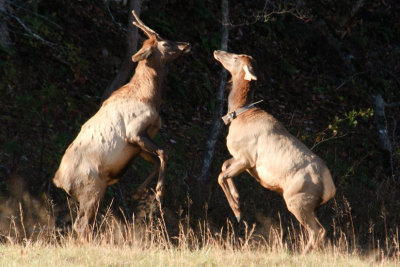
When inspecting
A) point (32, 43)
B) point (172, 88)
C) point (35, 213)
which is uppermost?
point (32, 43)

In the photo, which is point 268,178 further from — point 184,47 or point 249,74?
point 184,47

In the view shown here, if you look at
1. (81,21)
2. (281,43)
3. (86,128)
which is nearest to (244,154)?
(86,128)

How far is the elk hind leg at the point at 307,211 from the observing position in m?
8.47

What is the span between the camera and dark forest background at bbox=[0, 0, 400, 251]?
475 inches

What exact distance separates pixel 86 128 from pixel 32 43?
4.94 metres

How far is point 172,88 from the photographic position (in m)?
15.2

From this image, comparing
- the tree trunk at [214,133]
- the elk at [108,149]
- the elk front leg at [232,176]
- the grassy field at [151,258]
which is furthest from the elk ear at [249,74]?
the tree trunk at [214,133]

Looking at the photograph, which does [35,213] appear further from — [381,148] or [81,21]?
[381,148]

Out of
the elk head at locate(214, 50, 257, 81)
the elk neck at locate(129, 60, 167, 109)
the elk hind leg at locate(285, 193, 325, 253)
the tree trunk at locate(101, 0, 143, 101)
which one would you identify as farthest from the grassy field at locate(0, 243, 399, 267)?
the tree trunk at locate(101, 0, 143, 101)

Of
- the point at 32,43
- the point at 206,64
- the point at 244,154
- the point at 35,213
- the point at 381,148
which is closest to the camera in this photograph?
the point at 244,154

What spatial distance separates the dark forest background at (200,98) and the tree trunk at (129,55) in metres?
0.45

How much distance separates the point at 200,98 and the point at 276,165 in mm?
6860

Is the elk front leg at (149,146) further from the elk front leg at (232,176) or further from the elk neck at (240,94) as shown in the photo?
the elk neck at (240,94)

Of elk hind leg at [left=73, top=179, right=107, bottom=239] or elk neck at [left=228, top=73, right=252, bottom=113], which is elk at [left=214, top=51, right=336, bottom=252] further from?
elk hind leg at [left=73, top=179, right=107, bottom=239]
